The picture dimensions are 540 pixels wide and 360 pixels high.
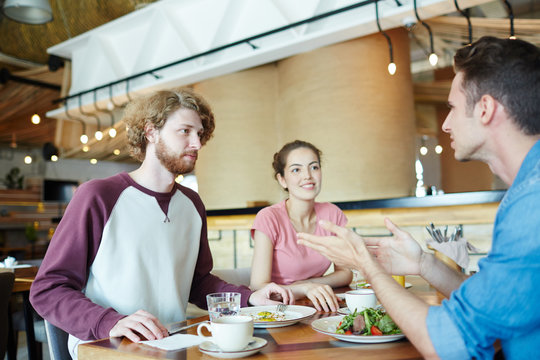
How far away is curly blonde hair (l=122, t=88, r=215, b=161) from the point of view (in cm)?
175

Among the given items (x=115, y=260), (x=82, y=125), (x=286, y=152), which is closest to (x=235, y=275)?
(x=286, y=152)

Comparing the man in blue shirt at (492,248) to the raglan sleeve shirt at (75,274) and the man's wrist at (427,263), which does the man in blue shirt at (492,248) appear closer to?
the man's wrist at (427,263)

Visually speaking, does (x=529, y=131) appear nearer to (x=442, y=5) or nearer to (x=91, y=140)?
(x=442, y=5)

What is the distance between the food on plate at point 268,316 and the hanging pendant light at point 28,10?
4303 millimetres

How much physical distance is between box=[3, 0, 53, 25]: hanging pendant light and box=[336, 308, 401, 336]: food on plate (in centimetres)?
455

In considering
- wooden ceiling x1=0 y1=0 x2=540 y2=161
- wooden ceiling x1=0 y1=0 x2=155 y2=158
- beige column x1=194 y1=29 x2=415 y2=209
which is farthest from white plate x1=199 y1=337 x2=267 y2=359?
wooden ceiling x1=0 y1=0 x2=155 y2=158

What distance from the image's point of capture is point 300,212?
8.05 feet

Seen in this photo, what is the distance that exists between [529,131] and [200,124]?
1.17m

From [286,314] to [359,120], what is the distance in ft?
12.5

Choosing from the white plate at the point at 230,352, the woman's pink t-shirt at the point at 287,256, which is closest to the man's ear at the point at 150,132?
the woman's pink t-shirt at the point at 287,256

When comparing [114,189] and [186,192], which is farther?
[186,192]

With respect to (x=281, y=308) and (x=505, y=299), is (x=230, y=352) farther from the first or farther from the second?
(x=505, y=299)

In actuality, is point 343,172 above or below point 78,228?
above

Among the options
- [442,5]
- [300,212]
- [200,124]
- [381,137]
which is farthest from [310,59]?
[200,124]
